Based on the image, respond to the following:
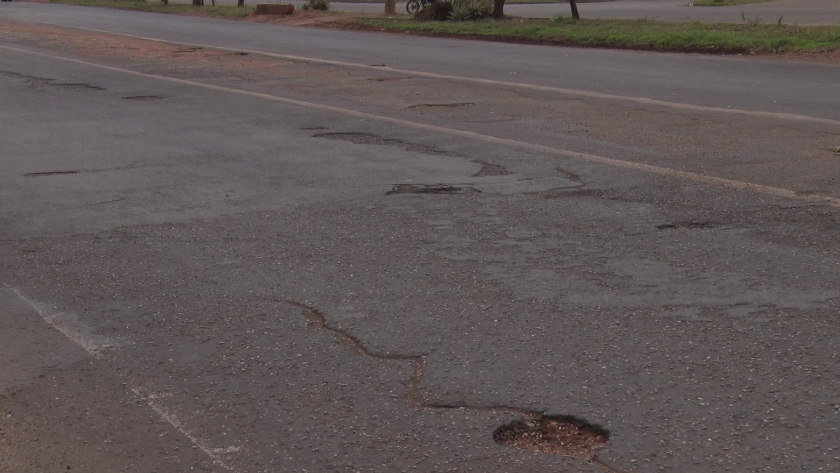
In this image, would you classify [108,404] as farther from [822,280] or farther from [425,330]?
[822,280]

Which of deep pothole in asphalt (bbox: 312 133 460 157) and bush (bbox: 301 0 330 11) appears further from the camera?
bush (bbox: 301 0 330 11)

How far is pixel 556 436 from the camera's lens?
3639mm

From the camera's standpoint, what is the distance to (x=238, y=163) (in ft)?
28.2

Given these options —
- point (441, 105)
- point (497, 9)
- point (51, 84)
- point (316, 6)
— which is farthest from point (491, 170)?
point (316, 6)

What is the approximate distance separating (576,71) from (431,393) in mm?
11771

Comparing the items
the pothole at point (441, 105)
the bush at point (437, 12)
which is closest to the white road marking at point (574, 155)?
the pothole at point (441, 105)

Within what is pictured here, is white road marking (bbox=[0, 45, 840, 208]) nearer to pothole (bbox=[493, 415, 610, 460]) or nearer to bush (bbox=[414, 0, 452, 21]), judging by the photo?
pothole (bbox=[493, 415, 610, 460])

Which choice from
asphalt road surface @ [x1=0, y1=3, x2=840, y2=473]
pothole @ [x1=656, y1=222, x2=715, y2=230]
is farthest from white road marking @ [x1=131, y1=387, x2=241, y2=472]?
pothole @ [x1=656, y1=222, x2=715, y2=230]

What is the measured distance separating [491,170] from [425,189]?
84 centimetres

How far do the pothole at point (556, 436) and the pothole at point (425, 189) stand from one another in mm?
3678

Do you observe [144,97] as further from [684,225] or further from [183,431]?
[183,431]

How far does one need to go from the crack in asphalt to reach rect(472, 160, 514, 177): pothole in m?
3.14

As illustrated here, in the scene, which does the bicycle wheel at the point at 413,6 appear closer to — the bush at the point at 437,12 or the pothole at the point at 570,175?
the bush at the point at 437,12

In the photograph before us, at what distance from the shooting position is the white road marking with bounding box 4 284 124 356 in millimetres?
4582
